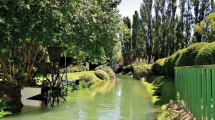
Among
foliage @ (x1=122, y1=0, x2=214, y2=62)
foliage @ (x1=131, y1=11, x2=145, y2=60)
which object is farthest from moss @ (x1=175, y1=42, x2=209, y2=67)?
foliage @ (x1=131, y1=11, x2=145, y2=60)

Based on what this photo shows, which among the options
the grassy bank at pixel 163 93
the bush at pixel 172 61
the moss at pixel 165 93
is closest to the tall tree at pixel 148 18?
the bush at pixel 172 61

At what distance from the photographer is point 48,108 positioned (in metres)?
9.12

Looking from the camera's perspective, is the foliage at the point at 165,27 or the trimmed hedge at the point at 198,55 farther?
the foliage at the point at 165,27

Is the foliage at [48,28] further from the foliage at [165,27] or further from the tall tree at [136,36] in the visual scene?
the tall tree at [136,36]

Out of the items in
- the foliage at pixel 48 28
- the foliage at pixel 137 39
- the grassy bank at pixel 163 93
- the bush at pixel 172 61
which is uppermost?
the foliage at pixel 137 39

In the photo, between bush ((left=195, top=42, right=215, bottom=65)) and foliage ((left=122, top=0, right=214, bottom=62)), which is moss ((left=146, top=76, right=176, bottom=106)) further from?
foliage ((left=122, top=0, right=214, bottom=62))

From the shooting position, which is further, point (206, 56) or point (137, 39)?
point (137, 39)

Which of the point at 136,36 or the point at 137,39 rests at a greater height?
the point at 136,36

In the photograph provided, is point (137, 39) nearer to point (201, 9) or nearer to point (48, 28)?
point (201, 9)

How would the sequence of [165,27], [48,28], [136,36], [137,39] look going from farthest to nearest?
[137,39], [136,36], [165,27], [48,28]

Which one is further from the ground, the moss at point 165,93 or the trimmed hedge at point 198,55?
the trimmed hedge at point 198,55

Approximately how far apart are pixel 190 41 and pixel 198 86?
34.0 meters

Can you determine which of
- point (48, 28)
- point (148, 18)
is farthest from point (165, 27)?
point (48, 28)

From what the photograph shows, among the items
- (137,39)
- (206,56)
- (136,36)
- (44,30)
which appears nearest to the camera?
(44,30)
